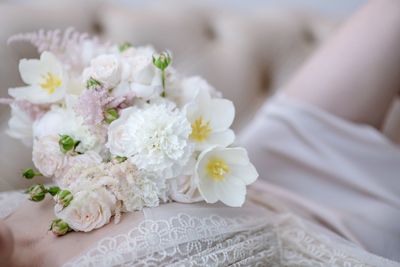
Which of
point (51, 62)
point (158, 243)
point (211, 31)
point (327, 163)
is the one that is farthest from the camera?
point (211, 31)

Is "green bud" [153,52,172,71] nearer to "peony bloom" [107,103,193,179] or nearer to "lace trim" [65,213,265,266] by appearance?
"peony bloom" [107,103,193,179]

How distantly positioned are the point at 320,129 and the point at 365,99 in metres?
0.13

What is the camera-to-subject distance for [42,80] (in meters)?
0.68

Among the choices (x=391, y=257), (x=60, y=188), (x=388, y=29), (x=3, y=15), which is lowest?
(x=391, y=257)

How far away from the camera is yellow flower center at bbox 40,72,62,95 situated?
67 centimetres

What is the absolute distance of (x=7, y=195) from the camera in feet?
2.35

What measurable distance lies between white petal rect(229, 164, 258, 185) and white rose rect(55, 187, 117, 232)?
164 millimetres

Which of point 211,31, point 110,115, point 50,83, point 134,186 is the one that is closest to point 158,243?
point 134,186

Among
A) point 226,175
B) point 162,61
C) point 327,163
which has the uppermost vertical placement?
point 162,61

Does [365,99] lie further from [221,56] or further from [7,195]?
[7,195]

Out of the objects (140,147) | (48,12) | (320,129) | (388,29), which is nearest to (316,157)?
(320,129)

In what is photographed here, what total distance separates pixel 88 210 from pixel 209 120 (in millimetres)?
203

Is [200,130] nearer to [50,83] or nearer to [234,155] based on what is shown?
[234,155]

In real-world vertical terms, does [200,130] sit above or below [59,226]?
above
